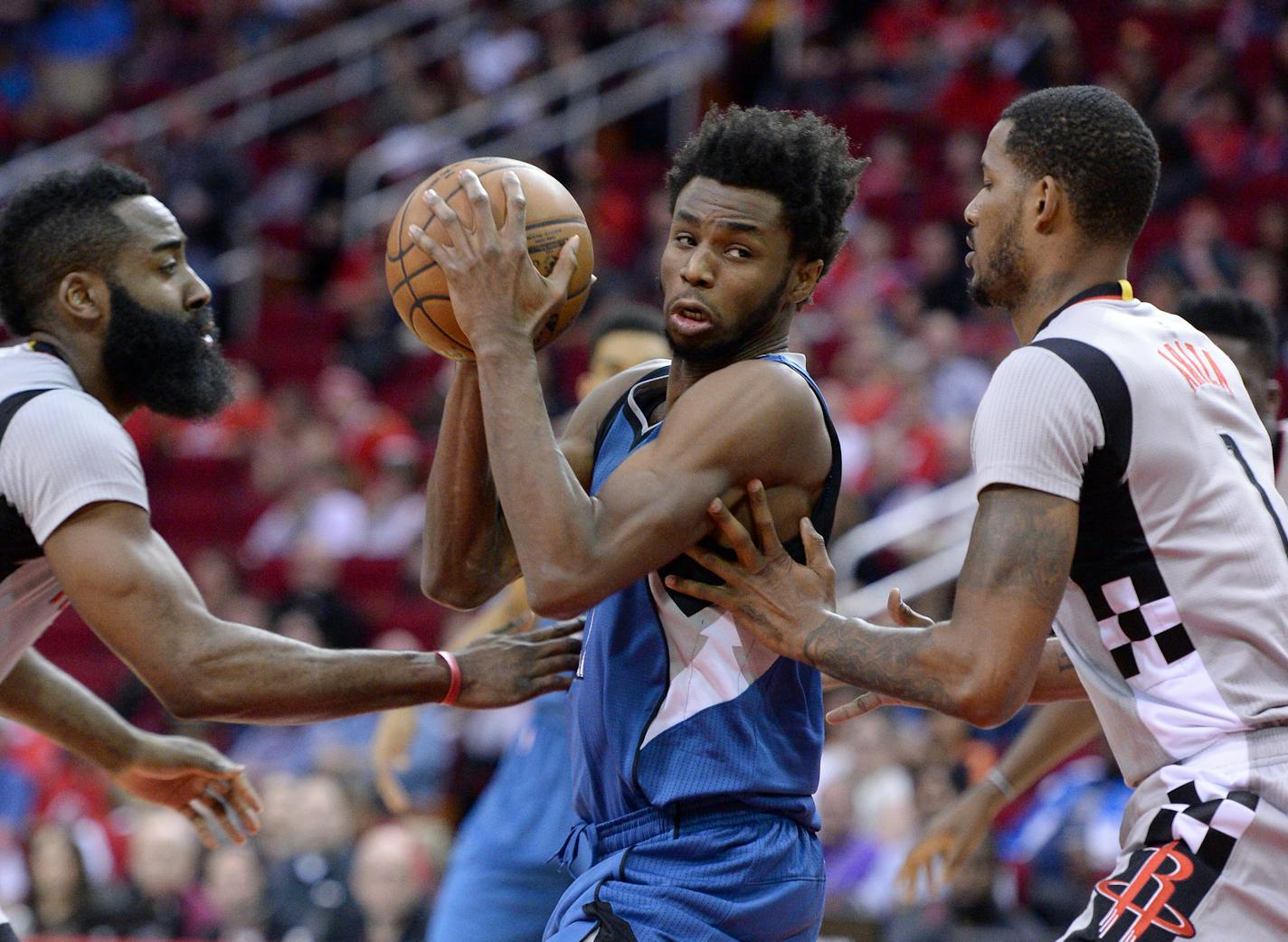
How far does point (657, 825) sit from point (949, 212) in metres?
10.8

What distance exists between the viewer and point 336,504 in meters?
12.8

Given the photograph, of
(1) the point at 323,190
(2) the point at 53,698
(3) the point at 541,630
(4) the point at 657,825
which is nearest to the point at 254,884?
(2) the point at 53,698

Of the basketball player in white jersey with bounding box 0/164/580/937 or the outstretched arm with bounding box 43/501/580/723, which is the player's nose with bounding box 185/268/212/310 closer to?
the basketball player in white jersey with bounding box 0/164/580/937

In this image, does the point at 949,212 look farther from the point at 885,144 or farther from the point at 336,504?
the point at 336,504

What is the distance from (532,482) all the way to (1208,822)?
1373 millimetres

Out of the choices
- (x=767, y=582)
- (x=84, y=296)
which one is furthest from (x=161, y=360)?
(x=767, y=582)

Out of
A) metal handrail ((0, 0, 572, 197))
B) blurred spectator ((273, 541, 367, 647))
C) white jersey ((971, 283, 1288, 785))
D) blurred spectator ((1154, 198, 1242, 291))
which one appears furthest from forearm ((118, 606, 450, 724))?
metal handrail ((0, 0, 572, 197))

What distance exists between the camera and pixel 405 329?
14.3m

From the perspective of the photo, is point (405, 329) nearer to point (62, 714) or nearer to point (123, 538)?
point (62, 714)

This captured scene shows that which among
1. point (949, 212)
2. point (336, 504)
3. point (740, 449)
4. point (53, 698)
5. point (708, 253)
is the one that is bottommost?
point (336, 504)

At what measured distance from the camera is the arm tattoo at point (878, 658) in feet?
9.98

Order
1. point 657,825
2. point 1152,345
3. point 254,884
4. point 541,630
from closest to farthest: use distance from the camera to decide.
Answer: point 1152,345 → point 657,825 → point 541,630 → point 254,884

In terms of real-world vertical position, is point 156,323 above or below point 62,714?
above

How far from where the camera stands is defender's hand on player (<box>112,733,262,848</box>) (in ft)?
14.1
